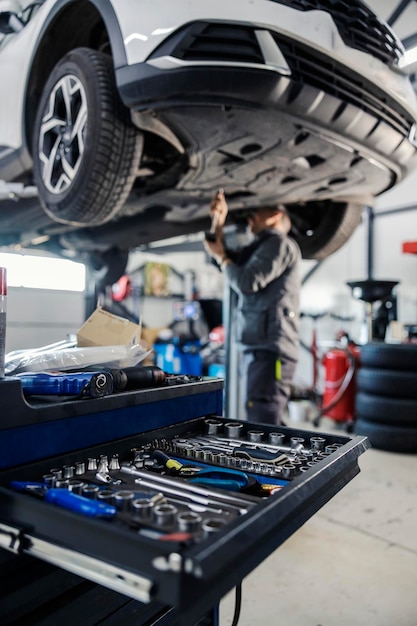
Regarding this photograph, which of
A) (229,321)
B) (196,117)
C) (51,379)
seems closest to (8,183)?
(196,117)

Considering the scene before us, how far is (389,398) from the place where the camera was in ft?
9.78

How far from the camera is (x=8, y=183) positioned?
7.01 ft

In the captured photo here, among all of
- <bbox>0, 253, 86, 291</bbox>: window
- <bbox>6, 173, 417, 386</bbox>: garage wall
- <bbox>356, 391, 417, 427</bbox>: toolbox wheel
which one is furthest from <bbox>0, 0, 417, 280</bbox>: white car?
A: <bbox>6, 173, 417, 386</bbox>: garage wall

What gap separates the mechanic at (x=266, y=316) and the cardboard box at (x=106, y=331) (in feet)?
3.31

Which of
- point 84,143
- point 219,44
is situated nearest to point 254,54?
point 219,44

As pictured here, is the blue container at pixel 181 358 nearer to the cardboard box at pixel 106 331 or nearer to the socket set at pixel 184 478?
the cardboard box at pixel 106 331

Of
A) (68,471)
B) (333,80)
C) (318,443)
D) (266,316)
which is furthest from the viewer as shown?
(266,316)

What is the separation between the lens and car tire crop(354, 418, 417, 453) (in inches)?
113

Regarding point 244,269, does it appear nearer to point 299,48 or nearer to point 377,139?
point 377,139

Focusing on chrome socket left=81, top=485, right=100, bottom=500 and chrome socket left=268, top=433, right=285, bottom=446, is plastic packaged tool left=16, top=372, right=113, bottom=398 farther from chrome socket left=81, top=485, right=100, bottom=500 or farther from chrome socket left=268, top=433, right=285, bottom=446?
chrome socket left=268, top=433, right=285, bottom=446

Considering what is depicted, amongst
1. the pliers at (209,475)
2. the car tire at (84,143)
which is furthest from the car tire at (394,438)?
the pliers at (209,475)

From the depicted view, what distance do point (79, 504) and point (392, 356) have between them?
2.83m

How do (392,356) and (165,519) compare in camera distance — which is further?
(392,356)

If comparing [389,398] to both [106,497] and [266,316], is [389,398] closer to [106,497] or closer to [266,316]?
[266,316]
